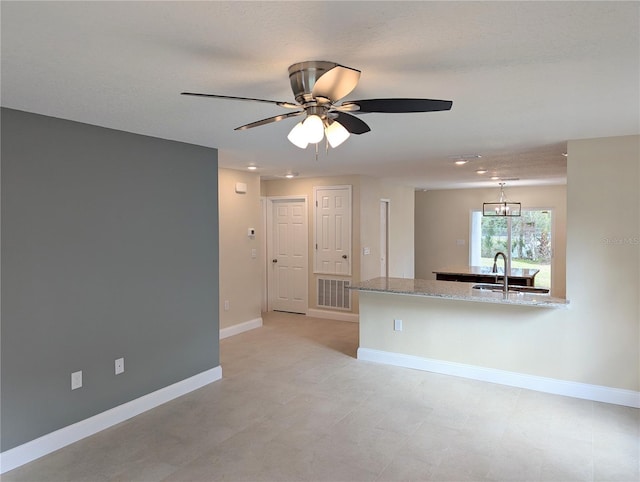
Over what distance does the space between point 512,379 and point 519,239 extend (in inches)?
238

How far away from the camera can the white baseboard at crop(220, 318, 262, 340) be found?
5821mm

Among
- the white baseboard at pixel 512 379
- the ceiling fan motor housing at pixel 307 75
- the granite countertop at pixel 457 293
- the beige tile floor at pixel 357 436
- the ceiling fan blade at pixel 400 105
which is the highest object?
the ceiling fan motor housing at pixel 307 75

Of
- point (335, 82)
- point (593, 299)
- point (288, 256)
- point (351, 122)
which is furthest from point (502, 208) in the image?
point (335, 82)

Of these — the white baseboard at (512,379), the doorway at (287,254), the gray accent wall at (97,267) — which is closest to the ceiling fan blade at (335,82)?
the gray accent wall at (97,267)

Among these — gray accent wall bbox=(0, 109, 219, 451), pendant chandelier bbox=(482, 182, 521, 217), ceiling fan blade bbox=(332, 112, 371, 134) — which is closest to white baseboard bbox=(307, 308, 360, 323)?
gray accent wall bbox=(0, 109, 219, 451)

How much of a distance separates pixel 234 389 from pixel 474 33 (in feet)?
11.6

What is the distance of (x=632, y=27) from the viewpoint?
159 cm

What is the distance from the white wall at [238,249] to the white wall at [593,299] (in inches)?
132

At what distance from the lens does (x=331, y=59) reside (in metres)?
1.92

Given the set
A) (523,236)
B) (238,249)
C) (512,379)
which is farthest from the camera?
(523,236)

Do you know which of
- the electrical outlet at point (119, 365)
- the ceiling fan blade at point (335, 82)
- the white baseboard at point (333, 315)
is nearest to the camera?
the ceiling fan blade at point (335, 82)

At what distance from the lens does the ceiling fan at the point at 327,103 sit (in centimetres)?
178

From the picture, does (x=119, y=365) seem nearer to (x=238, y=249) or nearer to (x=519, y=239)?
(x=238, y=249)

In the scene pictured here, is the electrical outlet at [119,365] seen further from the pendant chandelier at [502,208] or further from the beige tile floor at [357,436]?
the pendant chandelier at [502,208]
